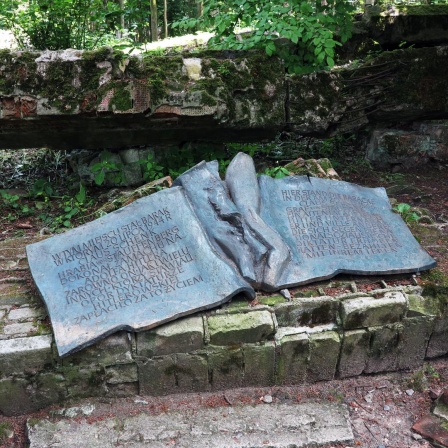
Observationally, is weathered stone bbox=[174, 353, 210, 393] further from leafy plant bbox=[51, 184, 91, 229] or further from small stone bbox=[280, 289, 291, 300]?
leafy plant bbox=[51, 184, 91, 229]

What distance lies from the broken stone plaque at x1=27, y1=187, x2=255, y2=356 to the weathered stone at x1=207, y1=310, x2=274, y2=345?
0.34 ft

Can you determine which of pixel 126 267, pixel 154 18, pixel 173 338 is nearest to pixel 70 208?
pixel 126 267

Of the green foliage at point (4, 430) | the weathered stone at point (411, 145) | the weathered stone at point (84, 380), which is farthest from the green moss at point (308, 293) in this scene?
the weathered stone at point (411, 145)

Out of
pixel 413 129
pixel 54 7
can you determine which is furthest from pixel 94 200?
pixel 413 129

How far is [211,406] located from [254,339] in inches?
16.2

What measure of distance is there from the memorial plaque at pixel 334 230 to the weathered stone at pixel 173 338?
0.52m

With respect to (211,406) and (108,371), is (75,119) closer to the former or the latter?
(108,371)

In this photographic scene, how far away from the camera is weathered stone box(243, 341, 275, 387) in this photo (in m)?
2.63

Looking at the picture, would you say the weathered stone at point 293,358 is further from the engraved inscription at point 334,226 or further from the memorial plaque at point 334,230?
the engraved inscription at point 334,226

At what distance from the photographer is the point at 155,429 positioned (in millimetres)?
2459

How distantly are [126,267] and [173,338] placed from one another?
490mm

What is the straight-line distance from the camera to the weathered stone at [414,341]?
2.81 m

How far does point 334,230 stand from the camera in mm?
3064

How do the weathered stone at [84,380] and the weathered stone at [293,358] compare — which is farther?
the weathered stone at [293,358]
